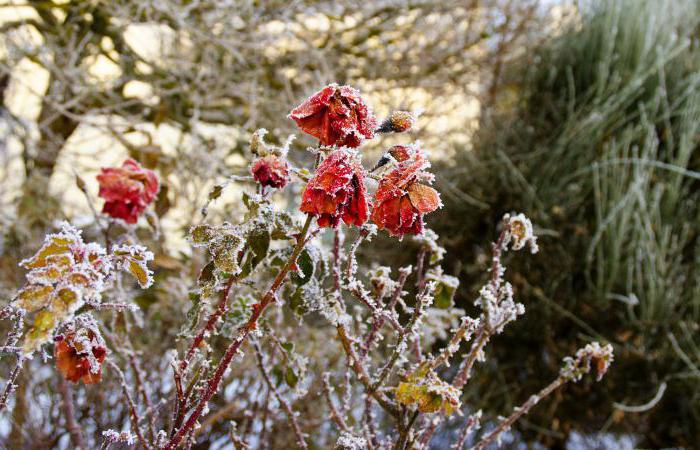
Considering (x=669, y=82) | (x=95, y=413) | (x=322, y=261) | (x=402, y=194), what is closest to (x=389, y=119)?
(x=402, y=194)

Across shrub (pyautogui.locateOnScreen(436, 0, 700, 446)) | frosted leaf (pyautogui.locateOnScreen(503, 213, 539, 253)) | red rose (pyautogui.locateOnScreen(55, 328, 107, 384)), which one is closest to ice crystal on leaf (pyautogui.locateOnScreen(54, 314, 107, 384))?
red rose (pyautogui.locateOnScreen(55, 328, 107, 384))

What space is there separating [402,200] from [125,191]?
0.61m

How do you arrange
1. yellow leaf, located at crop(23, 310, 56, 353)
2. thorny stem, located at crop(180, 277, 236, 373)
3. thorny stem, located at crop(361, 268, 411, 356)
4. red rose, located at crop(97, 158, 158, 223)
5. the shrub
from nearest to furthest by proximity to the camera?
yellow leaf, located at crop(23, 310, 56, 353)
thorny stem, located at crop(180, 277, 236, 373)
thorny stem, located at crop(361, 268, 411, 356)
red rose, located at crop(97, 158, 158, 223)
the shrub

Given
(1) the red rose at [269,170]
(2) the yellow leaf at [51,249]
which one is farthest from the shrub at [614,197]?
(2) the yellow leaf at [51,249]

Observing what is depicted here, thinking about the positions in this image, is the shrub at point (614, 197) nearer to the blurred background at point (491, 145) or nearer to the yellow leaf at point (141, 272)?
the blurred background at point (491, 145)

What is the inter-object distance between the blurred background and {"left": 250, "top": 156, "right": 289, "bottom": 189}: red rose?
Answer: 4.53ft

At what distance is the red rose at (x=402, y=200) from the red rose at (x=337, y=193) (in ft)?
0.09

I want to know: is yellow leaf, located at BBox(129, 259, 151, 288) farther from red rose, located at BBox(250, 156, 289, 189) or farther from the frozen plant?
red rose, located at BBox(250, 156, 289, 189)

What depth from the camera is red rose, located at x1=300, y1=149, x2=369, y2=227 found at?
22.5 inches

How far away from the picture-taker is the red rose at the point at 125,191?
3.41 feet

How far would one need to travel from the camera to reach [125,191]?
1.04m

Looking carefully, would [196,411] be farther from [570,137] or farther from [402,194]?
[570,137]

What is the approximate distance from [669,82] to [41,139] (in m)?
3.04

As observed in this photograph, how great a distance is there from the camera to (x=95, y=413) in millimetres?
1781
